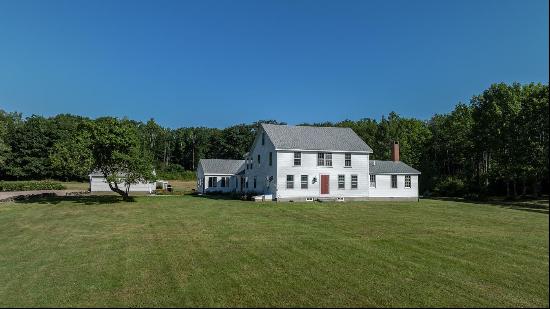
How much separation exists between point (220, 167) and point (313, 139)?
690 inches

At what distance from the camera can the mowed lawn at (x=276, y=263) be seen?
337 inches

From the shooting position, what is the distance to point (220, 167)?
176 ft

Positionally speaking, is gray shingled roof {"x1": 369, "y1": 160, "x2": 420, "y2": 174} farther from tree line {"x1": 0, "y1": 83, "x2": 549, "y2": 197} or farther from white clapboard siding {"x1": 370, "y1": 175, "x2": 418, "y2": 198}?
tree line {"x1": 0, "y1": 83, "x2": 549, "y2": 197}

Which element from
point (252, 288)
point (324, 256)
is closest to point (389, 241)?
point (324, 256)

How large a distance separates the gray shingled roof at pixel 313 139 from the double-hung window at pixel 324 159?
0.60 metres

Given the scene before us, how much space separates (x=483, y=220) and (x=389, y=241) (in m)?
9.93

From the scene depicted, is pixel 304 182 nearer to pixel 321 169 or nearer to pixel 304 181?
pixel 304 181

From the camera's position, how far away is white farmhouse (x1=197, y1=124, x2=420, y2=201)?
37750mm

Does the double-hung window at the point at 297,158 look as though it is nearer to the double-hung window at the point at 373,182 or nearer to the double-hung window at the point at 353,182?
the double-hung window at the point at 353,182

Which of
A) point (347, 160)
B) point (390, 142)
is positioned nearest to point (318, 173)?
point (347, 160)

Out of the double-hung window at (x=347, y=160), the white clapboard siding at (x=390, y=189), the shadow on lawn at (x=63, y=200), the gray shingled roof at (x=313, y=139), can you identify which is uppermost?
the gray shingled roof at (x=313, y=139)

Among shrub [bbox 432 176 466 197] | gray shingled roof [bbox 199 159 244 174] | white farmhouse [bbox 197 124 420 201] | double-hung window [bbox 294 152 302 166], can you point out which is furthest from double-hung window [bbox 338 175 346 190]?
shrub [bbox 432 176 466 197]

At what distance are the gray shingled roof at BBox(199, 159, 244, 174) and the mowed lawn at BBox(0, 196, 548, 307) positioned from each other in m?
30.3

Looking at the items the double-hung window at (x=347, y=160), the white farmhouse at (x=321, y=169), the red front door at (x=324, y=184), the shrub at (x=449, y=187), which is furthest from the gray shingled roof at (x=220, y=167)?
the shrub at (x=449, y=187)
